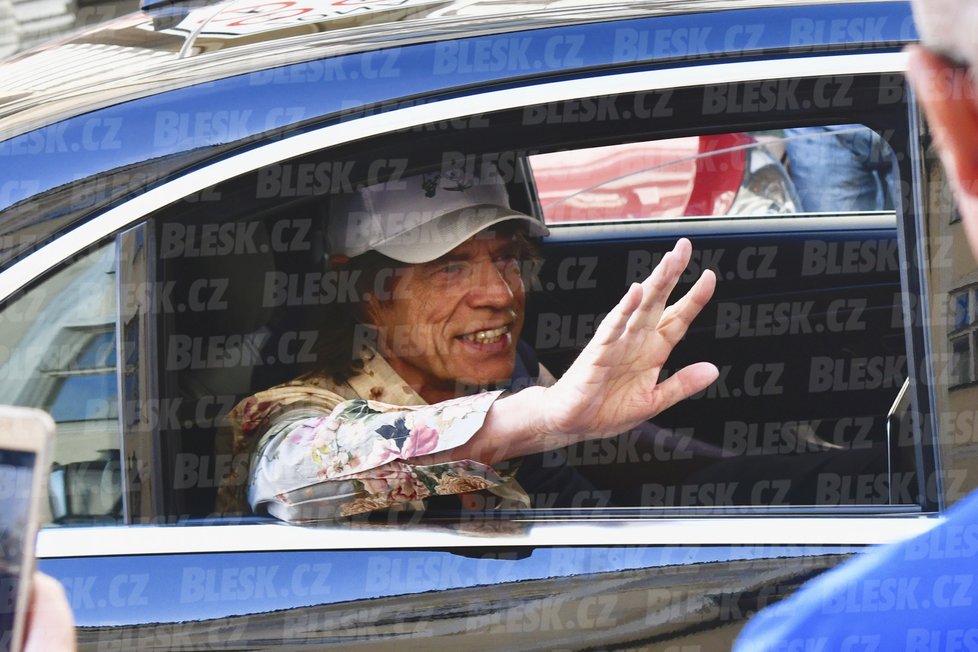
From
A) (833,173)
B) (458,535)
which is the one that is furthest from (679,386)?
(833,173)

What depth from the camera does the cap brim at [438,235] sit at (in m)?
2.03

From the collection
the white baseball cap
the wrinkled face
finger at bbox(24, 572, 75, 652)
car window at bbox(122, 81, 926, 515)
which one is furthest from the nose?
finger at bbox(24, 572, 75, 652)

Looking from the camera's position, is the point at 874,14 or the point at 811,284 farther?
the point at 811,284

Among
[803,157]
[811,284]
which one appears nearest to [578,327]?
[811,284]

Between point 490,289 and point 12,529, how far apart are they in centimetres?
100

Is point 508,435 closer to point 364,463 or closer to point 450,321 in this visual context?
point 364,463

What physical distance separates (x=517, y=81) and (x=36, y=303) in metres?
0.68

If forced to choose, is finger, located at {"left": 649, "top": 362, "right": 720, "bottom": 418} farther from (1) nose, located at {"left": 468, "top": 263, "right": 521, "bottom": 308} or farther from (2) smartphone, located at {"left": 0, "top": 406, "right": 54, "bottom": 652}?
(2) smartphone, located at {"left": 0, "top": 406, "right": 54, "bottom": 652}

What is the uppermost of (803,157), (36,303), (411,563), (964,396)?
(803,157)

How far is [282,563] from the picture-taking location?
4.93 feet

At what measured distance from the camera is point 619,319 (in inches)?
60.0

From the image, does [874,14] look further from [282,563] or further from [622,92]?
[282,563]

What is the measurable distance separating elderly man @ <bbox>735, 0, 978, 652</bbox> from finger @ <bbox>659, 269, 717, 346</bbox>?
2.96ft

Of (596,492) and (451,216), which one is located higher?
(451,216)
